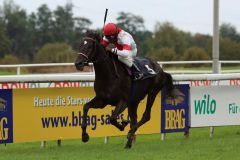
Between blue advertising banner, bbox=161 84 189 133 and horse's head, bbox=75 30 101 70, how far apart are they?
214 centimetres

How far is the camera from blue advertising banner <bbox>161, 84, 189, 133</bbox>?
35.2ft

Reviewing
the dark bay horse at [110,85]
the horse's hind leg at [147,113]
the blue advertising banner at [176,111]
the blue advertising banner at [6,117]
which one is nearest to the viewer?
the dark bay horse at [110,85]

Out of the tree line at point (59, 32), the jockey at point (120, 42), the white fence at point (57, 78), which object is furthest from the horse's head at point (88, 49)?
the tree line at point (59, 32)

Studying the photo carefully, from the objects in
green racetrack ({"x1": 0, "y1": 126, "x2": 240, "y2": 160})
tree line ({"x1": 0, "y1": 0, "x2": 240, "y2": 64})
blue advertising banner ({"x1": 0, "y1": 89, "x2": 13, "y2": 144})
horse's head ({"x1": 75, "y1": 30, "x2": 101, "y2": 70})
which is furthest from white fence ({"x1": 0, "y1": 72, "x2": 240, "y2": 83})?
tree line ({"x1": 0, "y1": 0, "x2": 240, "y2": 64})

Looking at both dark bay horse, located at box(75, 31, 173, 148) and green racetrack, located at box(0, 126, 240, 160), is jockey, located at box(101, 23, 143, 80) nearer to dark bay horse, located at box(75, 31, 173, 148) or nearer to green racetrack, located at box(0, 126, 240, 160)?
dark bay horse, located at box(75, 31, 173, 148)

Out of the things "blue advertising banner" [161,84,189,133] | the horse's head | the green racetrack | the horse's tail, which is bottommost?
the green racetrack

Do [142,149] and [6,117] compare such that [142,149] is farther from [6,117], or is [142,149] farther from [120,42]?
[6,117]

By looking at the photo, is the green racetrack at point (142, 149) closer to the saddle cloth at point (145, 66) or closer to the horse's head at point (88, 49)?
the saddle cloth at point (145, 66)

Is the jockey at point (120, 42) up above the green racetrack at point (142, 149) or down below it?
above

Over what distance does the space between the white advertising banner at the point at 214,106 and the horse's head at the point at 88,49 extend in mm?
→ 2748

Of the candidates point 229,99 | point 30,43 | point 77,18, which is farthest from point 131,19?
point 229,99

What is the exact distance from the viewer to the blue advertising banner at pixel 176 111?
10.7 meters

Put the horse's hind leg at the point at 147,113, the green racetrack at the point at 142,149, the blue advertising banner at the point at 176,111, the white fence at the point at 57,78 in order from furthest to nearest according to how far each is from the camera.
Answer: the blue advertising banner at the point at 176,111, the horse's hind leg at the point at 147,113, the white fence at the point at 57,78, the green racetrack at the point at 142,149

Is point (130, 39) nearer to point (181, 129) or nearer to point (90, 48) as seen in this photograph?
point (90, 48)
